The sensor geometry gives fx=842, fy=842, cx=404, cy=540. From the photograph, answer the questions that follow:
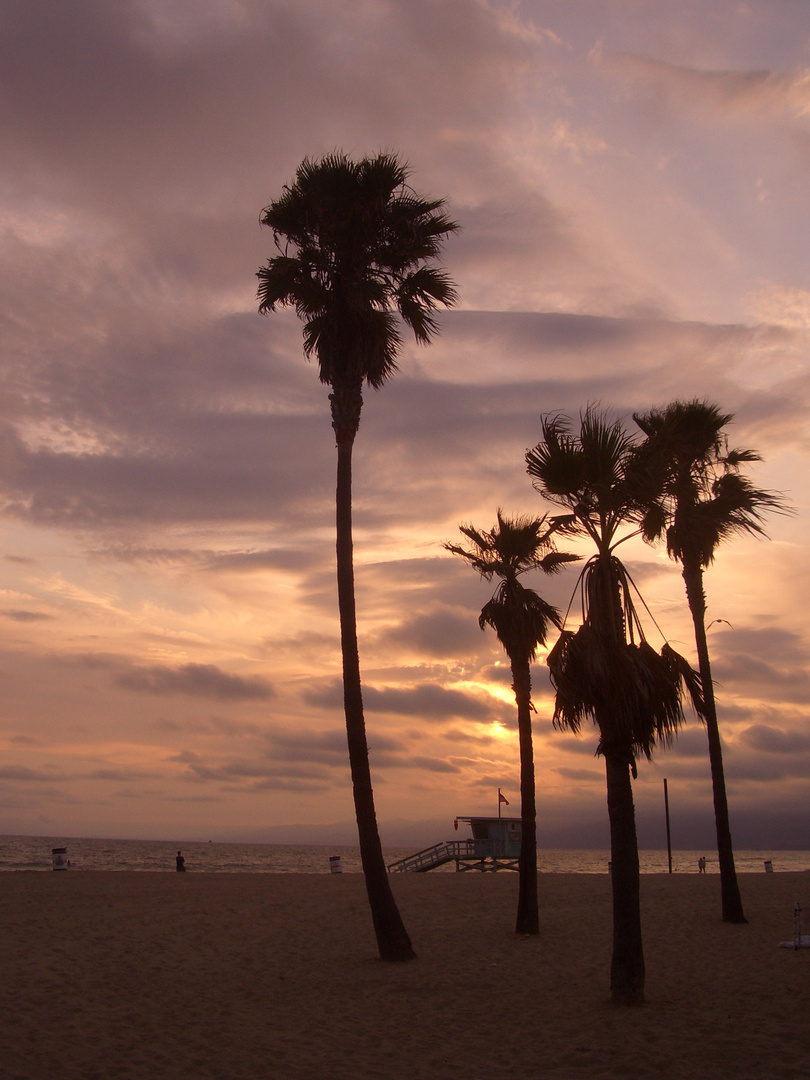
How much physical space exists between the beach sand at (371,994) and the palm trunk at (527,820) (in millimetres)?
517

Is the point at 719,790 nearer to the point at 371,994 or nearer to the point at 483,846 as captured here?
the point at 371,994

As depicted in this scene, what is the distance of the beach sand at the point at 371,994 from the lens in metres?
10.2

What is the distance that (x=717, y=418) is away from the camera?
2322 centimetres

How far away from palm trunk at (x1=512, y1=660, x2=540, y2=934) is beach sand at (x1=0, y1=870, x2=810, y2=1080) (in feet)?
1.69

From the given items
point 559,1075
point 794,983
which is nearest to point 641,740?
point 559,1075

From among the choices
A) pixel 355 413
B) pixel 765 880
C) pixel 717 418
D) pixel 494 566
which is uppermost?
pixel 717 418

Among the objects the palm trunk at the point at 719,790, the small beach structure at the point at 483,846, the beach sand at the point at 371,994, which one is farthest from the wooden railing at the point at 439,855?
the palm trunk at the point at 719,790

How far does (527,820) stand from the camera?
2012 cm

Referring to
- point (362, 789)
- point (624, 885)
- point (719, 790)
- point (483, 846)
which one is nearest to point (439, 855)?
point (483, 846)

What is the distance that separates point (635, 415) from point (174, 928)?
715 inches

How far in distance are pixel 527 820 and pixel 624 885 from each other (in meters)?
7.97

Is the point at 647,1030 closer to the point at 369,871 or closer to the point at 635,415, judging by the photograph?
the point at 369,871

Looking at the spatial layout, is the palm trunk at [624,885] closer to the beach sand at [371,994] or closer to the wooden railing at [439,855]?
the beach sand at [371,994]

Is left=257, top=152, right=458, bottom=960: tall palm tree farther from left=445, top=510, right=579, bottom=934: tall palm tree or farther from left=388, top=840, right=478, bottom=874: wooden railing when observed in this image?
left=388, top=840, right=478, bottom=874: wooden railing
